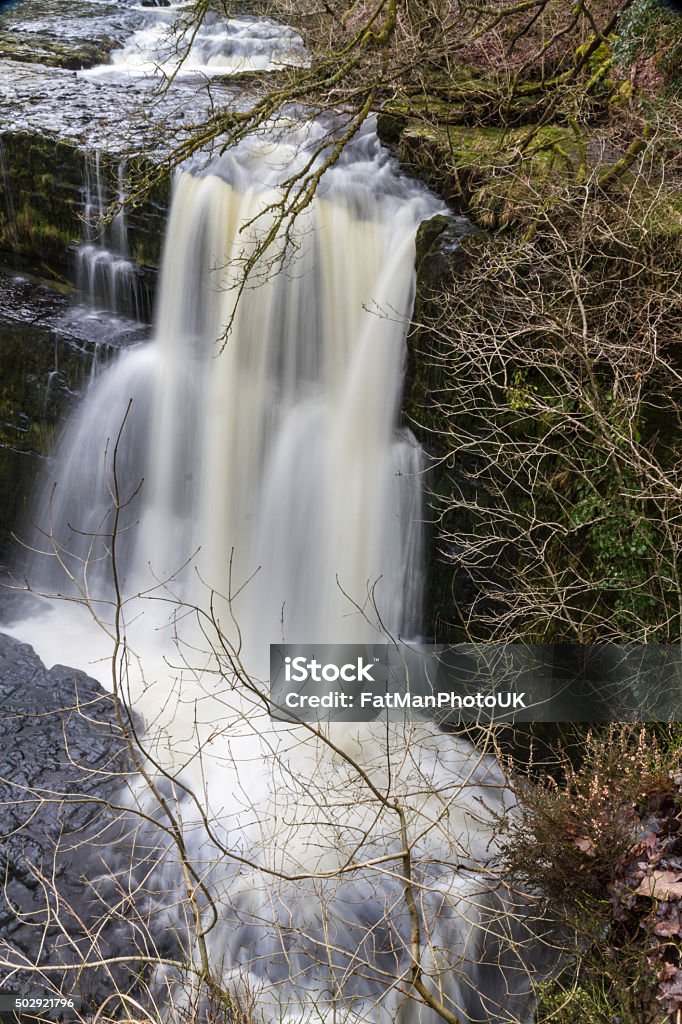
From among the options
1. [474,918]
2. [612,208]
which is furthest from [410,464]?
[474,918]

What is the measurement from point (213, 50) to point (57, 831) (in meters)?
11.5

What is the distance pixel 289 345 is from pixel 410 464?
68.2 inches

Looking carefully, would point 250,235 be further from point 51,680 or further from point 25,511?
point 51,680

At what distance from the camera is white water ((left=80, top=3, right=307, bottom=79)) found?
38.0 ft

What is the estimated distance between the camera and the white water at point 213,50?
1158 centimetres

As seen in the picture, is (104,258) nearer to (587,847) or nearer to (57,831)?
(57,831)

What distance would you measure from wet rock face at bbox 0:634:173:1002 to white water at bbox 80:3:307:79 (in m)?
8.82

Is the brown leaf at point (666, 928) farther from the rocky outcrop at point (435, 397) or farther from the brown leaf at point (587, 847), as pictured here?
the rocky outcrop at point (435, 397)

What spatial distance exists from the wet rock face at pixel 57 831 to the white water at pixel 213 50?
882 centimetres

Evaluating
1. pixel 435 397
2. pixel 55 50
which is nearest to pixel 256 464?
pixel 435 397

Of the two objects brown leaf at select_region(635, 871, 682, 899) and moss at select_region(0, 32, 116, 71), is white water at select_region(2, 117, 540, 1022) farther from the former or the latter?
moss at select_region(0, 32, 116, 71)

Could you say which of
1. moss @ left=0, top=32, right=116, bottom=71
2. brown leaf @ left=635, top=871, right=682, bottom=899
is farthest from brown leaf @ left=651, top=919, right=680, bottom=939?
moss @ left=0, top=32, right=116, bottom=71

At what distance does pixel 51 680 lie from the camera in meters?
6.93

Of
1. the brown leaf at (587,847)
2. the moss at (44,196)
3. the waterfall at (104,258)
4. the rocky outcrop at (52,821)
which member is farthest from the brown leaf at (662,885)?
the moss at (44,196)
